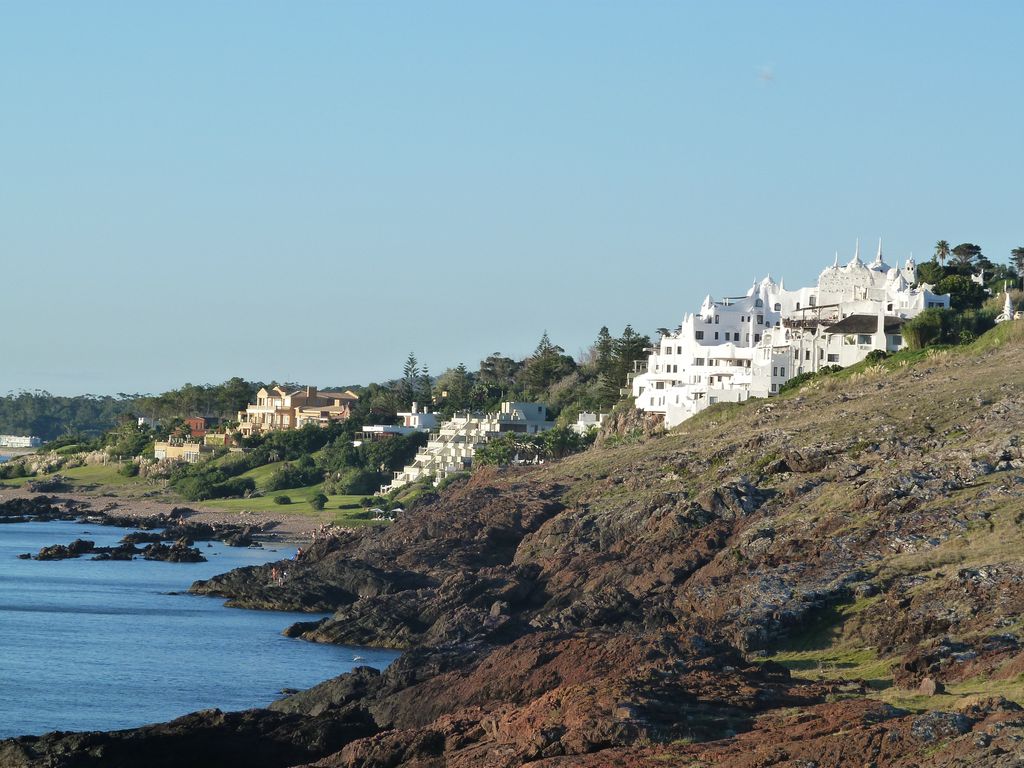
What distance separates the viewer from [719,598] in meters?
57.9

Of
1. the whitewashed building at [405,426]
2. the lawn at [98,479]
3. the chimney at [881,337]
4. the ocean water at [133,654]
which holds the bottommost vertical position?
the ocean water at [133,654]

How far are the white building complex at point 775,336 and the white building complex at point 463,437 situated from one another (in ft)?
55.2

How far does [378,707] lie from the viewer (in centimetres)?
4544

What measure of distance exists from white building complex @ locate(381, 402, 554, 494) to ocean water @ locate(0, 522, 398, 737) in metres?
46.8

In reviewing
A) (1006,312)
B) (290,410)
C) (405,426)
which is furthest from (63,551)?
(290,410)

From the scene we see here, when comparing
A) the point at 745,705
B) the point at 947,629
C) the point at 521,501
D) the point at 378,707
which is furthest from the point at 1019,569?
the point at 521,501

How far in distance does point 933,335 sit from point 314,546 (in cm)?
4429

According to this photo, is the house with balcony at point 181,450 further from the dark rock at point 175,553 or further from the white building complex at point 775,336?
the dark rock at point 175,553

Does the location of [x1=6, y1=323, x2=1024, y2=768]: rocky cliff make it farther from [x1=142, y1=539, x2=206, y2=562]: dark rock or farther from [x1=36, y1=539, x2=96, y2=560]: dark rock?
[x1=36, y1=539, x2=96, y2=560]: dark rock

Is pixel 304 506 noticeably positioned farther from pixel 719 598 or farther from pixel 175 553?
pixel 719 598

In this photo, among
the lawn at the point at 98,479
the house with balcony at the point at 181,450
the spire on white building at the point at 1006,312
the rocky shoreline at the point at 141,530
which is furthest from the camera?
the house with balcony at the point at 181,450

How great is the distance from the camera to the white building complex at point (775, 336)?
382ft

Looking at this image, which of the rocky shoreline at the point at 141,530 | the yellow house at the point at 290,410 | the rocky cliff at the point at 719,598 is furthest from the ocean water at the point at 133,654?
the yellow house at the point at 290,410

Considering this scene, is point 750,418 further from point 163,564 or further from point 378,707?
point 378,707
